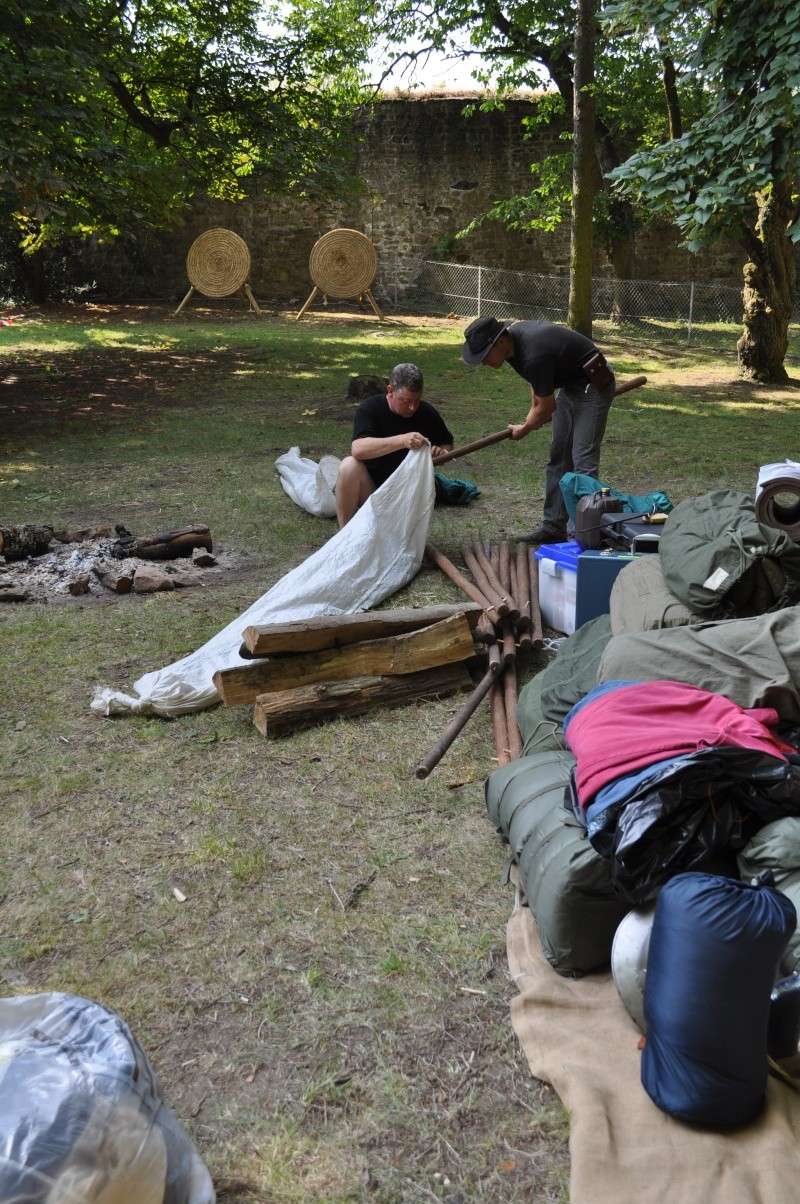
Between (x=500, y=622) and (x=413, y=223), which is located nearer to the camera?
(x=500, y=622)

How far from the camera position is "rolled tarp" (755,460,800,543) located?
310 centimetres

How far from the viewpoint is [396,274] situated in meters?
19.3

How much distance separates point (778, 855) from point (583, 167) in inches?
384

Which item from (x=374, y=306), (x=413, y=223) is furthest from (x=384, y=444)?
(x=413, y=223)

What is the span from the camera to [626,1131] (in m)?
1.86

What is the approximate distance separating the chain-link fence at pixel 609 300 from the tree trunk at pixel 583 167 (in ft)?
17.4

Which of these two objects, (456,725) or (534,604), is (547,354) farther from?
(456,725)

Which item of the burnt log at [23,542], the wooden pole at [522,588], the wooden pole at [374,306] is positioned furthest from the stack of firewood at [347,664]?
the wooden pole at [374,306]

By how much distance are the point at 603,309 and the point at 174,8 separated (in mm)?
8531

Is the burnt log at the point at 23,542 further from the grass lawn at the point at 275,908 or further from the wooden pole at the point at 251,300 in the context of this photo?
the wooden pole at the point at 251,300

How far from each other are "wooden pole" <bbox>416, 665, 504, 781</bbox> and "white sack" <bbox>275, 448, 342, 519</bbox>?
2.71 metres

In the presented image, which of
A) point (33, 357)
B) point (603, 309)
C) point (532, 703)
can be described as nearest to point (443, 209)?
point (603, 309)

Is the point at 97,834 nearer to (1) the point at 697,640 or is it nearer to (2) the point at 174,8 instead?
(1) the point at 697,640

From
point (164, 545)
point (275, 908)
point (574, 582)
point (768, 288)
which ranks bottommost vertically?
point (275, 908)
